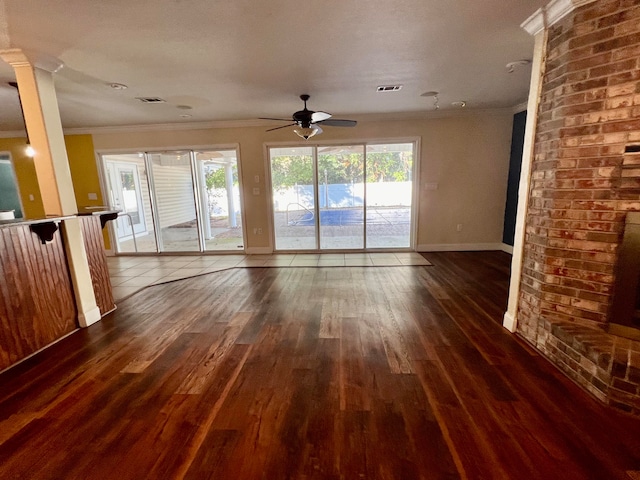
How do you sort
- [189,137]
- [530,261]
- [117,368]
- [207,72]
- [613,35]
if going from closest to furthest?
[613,35] < [117,368] < [530,261] < [207,72] < [189,137]

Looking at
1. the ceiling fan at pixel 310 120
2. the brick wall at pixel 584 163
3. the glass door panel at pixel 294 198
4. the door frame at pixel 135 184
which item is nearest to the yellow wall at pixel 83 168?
the door frame at pixel 135 184

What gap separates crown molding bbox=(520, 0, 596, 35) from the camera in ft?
5.90

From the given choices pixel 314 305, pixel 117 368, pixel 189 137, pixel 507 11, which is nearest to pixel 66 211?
pixel 117 368

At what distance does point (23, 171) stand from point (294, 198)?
537cm

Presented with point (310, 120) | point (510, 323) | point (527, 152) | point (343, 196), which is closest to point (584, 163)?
point (527, 152)

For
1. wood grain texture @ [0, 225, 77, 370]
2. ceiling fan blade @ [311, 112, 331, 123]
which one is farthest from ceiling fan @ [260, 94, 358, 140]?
wood grain texture @ [0, 225, 77, 370]

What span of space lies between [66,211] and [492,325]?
13.5 feet

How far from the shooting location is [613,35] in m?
1.70

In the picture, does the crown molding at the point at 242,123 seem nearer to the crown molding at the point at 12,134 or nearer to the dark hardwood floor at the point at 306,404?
the crown molding at the point at 12,134

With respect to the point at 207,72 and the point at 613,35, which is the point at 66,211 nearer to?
the point at 207,72

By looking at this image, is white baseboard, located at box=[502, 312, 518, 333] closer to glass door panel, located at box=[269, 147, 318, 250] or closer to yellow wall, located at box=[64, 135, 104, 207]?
glass door panel, located at box=[269, 147, 318, 250]

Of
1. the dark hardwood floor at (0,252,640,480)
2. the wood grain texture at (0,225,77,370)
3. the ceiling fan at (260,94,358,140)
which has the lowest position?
the dark hardwood floor at (0,252,640,480)

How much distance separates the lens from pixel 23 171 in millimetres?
5504

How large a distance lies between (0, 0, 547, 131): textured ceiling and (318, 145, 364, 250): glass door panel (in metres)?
1.26
